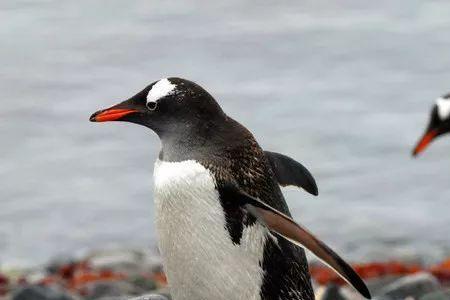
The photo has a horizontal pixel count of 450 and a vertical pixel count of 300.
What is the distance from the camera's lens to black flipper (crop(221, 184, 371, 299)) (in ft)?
21.1

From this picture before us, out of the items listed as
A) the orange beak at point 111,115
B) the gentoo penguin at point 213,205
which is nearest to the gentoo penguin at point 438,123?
the gentoo penguin at point 213,205

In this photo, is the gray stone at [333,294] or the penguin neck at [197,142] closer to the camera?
the penguin neck at [197,142]

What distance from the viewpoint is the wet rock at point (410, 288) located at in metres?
9.52

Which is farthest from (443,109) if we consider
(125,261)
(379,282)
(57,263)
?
(57,263)

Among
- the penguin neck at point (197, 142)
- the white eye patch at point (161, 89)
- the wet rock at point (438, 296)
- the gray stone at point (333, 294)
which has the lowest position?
the wet rock at point (438, 296)

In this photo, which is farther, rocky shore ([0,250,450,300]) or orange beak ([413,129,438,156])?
rocky shore ([0,250,450,300])

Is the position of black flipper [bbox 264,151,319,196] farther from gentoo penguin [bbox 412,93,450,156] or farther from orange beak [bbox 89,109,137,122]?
gentoo penguin [bbox 412,93,450,156]

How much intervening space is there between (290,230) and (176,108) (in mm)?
770

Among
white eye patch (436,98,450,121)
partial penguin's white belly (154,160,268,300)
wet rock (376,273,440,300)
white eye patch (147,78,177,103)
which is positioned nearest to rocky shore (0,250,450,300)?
wet rock (376,273,440,300)

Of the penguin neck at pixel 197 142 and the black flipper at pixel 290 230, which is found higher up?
the penguin neck at pixel 197 142

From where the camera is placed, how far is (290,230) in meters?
6.59

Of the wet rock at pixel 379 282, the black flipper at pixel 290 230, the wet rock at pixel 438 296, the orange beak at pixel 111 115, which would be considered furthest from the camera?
the wet rock at pixel 379 282

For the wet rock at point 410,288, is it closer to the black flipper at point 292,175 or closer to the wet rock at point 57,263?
the black flipper at point 292,175

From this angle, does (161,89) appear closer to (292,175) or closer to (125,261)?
(292,175)
